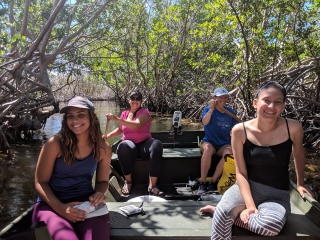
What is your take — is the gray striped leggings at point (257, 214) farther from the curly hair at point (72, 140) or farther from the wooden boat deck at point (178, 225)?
the curly hair at point (72, 140)

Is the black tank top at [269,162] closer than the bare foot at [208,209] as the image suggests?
Yes

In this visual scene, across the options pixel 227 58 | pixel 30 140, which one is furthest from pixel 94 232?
pixel 227 58

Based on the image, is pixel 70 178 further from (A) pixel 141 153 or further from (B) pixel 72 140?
(A) pixel 141 153

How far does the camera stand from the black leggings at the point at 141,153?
367 centimetres

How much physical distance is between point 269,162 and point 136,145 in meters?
1.98

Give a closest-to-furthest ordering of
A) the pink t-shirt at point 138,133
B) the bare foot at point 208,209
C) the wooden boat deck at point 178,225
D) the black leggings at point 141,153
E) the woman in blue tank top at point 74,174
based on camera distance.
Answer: the woman in blue tank top at point 74,174 < the wooden boat deck at point 178,225 < the bare foot at point 208,209 < the black leggings at point 141,153 < the pink t-shirt at point 138,133

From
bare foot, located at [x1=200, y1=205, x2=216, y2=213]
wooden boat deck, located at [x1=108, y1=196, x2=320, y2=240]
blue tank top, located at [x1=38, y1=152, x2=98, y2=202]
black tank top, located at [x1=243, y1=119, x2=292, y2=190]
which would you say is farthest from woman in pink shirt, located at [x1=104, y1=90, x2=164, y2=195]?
black tank top, located at [x1=243, y1=119, x2=292, y2=190]

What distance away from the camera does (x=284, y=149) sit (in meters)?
2.18

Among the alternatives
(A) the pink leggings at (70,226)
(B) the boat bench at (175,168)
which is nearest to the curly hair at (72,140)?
(A) the pink leggings at (70,226)

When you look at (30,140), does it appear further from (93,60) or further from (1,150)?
(93,60)

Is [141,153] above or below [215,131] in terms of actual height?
below

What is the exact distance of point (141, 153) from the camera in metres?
3.86

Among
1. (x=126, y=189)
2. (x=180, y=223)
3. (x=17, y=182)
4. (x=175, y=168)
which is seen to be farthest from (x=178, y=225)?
(x=17, y=182)

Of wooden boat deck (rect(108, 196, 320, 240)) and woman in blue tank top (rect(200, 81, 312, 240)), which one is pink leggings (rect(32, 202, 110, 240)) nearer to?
wooden boat deck (rect(108, 196, 320, 240))
